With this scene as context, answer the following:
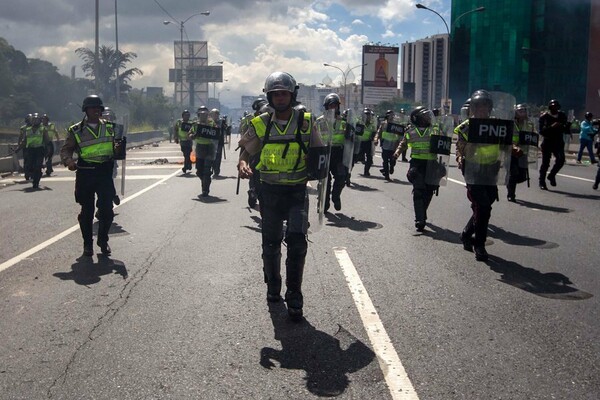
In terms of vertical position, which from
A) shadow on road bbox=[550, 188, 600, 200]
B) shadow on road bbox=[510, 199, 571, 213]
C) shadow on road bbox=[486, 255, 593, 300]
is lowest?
shadow on road bbox=[486, 255, 593, 300]

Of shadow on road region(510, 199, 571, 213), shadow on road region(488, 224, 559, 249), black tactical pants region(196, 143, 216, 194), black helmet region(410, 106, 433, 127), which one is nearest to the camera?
shadow on road region(488, 224, 559, 249)

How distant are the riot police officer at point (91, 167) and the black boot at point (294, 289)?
341cm

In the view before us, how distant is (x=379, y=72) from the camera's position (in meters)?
89.1

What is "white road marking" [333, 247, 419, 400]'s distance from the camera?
4.02 metres

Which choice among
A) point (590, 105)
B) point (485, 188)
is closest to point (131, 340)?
point (485, 188)

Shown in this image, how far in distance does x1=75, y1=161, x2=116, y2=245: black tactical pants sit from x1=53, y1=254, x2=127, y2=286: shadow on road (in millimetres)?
308

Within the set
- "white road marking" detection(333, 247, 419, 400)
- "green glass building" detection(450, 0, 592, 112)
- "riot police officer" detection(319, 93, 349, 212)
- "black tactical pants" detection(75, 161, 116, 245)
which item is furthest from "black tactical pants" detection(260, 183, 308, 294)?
"green glass building" detection(450, 0, 592, 112)

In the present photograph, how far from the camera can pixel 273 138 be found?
5668 mm

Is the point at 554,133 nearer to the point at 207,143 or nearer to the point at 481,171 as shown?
the point at 207,143

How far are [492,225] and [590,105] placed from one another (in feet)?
228

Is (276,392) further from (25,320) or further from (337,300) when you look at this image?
(25,320)

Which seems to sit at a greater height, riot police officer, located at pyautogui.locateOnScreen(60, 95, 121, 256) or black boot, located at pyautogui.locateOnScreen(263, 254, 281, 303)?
riot police officer, located at pyautogui.locateOnScreen(60, 95, 121, 256)

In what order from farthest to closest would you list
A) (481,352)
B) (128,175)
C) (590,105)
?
1. (590,105)
2. (128,175)
3. (481,352)

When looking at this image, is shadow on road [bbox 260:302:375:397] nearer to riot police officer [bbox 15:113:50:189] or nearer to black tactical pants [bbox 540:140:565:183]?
black tactical pants [bbox 540:140:565:183]
